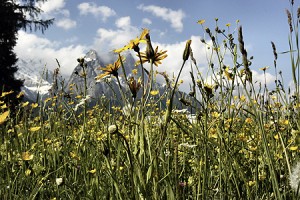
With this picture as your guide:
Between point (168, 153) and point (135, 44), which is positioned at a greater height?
point (135, 44)

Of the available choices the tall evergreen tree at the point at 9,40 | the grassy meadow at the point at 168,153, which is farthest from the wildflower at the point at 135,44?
the tall evergreen tree at the point at 9,40

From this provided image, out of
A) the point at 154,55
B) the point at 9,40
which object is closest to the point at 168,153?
the point at 154,55

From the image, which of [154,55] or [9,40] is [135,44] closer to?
[154,55]

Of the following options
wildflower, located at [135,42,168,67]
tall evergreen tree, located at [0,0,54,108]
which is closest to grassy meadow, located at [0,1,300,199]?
wildflower, located at [135,42,168,67]

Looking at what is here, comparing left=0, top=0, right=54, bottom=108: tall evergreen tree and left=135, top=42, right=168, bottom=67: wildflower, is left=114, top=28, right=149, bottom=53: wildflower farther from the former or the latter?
left=0, top=0, right=54, bottom=108: tall evergreen tree

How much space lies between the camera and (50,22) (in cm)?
1544

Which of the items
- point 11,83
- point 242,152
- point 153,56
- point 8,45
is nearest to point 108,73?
point 153,56

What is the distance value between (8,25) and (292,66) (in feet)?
46.4

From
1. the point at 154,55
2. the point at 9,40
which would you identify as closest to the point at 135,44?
the point at 154,55

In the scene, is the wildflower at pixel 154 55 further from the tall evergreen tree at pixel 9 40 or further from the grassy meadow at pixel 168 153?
the tall evergreen tree at pixel 9 40

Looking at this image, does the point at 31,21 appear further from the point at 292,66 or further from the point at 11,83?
the point at 292,66

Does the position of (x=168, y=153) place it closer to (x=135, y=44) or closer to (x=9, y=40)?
(x=135, y=44)

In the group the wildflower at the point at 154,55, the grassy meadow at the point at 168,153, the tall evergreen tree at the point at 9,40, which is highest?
the tall evergreen tree at the point at 9,40

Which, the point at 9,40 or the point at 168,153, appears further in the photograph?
the point at 9,40
